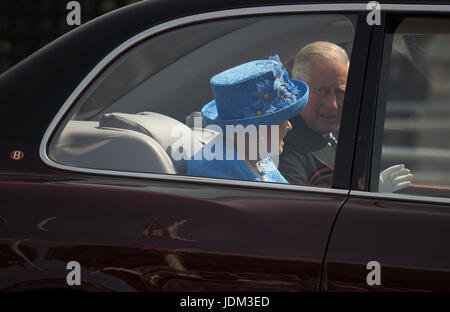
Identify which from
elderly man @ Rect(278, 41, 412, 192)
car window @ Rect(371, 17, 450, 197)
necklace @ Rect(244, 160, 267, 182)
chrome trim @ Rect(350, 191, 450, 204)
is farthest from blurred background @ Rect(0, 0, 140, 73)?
chrome trim @ Rect(350, 191, 450, 204)

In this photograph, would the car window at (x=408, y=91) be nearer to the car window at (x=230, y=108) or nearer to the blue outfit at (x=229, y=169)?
the car window at (x=230, y=108)

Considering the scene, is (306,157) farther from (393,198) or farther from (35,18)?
(35,18)

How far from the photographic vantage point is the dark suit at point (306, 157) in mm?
2320

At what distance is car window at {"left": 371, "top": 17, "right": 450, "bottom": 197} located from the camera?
2.34 meters

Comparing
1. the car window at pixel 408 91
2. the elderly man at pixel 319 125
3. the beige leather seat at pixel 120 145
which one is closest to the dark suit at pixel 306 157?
the elderly man at pixel 319 125

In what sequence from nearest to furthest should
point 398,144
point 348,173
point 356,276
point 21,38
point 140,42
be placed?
point 356,276 < point 348,173 < point 140,42 < point 398,144 < point 21,38

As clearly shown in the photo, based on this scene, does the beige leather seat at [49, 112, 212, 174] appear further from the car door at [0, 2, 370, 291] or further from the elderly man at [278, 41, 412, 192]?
the elderly man at [278, 41, 412, 192]

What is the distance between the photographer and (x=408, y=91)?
2564 millimetres

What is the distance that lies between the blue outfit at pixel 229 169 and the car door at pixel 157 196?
0.05 metres

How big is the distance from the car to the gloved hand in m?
0.03

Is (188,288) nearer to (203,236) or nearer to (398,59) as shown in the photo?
(203,236)

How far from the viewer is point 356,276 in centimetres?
213
